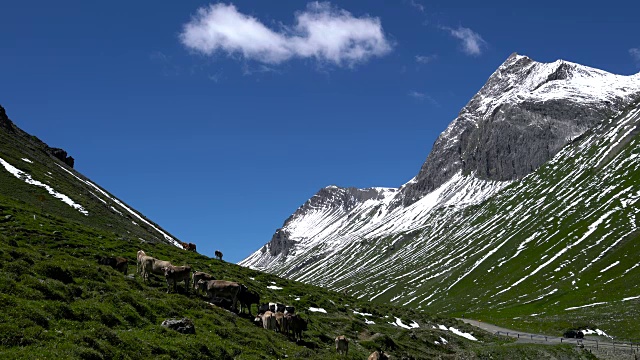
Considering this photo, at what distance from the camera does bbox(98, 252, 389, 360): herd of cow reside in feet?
126

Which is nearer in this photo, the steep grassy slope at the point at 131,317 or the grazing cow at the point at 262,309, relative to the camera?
the steep grassy slope at the point at 131,317

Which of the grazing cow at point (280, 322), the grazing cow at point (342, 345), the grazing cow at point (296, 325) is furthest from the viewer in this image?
the grazing cow at point (280, 322)

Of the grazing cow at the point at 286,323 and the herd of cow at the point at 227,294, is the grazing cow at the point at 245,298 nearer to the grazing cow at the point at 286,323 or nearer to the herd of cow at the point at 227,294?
the herd of cow at the point at 227,294

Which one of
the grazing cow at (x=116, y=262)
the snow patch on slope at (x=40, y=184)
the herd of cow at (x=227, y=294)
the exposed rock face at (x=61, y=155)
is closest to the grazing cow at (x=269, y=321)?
the herd of cow at (x=227, y=294)

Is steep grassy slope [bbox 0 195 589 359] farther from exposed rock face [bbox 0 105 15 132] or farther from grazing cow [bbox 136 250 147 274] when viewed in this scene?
exposed rock face [bbox 0 105 15 132]

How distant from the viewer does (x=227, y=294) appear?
3938 centimetres

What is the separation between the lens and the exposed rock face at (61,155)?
451 feet

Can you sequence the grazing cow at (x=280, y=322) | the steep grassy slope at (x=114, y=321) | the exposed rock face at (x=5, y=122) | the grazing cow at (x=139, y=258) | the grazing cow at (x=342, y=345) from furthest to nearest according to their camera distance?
the exposed rock face at (x=5, y=122)
the grazing cow at (x=139, y=258)
the grazing cow at (x=280, y=322)
the grazing cow at (x=342, y=345)
the steep grassy slope at (x=114, y=321)

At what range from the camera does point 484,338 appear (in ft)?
226

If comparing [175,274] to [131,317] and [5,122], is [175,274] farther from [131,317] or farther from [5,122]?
[5,122]

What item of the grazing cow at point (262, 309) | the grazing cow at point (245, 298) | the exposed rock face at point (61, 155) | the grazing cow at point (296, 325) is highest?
the exposed rock face at point (61, 155)

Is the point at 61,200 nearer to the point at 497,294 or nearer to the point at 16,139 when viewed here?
the point at 16,139

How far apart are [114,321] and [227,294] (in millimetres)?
13403

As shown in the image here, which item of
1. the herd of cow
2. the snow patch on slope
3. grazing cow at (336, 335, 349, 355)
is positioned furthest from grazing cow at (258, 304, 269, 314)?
the snow patch on slope
